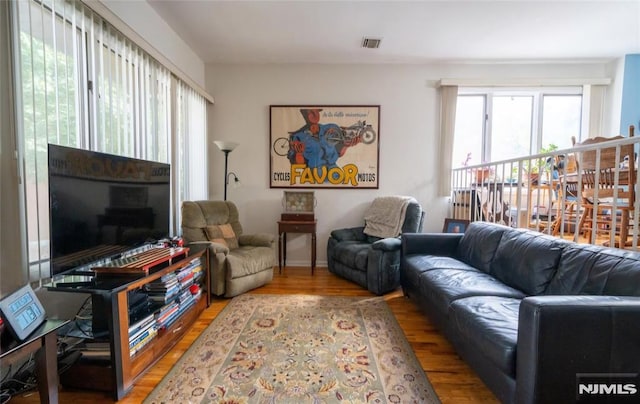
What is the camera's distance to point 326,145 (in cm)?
363

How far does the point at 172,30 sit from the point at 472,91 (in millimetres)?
3690

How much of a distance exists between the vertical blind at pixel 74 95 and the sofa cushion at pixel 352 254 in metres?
2.08

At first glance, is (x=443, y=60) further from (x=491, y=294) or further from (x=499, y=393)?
(x=499, y=393)

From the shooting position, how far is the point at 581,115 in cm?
362

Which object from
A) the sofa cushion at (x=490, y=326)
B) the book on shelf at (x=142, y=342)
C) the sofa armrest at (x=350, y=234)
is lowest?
the book on shelf at (x=142, y=342)

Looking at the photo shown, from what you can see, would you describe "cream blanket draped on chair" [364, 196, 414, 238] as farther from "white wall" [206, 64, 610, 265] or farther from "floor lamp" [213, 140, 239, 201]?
"floor lamp" [213, 140, 239, 201]

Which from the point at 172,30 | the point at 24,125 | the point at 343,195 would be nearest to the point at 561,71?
the point at 343,195

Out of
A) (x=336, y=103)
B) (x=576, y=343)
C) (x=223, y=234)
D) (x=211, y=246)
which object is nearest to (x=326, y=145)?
(x=336, y=103)

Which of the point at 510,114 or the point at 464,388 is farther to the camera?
the point at 510,114

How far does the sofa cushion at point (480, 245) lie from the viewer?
2207 mm

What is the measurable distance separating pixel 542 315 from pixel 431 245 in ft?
5.41

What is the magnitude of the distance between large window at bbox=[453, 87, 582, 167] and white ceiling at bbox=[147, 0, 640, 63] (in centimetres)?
47

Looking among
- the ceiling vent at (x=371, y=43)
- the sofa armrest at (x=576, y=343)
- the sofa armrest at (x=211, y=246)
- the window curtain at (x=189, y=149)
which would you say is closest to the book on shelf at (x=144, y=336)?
the sofa armrest at (x=211, y=246)

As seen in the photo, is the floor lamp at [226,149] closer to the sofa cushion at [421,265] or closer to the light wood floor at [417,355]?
the light wood floor at [417,355]
